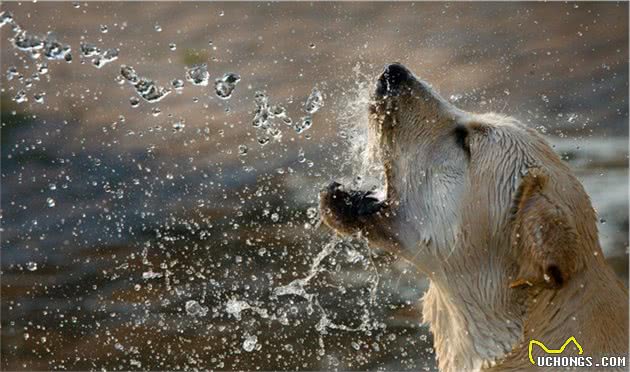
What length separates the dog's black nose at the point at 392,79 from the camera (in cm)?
461

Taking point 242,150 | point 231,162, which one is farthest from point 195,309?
point 242,150

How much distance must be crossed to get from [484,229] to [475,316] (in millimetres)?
365

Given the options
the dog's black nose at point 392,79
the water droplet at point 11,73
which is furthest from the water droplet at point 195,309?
the dog's black nose at point 392,79

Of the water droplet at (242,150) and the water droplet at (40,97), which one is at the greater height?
the water droplet at (242,150)

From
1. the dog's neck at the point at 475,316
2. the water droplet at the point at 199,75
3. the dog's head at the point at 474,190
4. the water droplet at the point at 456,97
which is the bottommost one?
the water droplet at the point at 456,97

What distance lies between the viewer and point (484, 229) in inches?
165

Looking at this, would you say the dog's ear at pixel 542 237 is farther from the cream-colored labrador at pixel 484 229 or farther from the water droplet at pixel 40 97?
the water droplet at pixel 40 97

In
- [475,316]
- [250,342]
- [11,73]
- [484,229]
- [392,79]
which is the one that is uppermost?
[392,79]

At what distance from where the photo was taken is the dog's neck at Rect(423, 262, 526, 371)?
13.3 feet

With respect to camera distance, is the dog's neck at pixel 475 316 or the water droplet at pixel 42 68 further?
the water droplet at pixel 42 68

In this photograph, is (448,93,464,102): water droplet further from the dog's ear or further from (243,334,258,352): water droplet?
the dog's ear

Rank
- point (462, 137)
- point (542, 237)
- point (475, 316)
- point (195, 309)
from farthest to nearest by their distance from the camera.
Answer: point (195, 309), point (462, 137), point (475, 316), point (542, 237)

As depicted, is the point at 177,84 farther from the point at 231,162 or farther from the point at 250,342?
the point at 250,342

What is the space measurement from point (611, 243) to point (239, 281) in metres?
2.87
